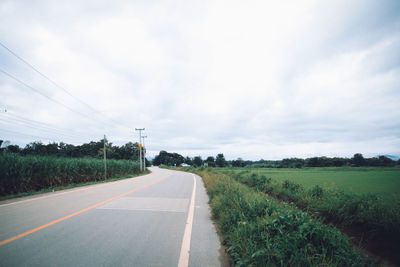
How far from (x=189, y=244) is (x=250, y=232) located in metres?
1.13

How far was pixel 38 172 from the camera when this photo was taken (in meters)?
9.91

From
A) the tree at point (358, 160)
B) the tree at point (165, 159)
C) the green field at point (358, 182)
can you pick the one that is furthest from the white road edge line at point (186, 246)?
the tree at point (165, 159)

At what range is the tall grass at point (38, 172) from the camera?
8.16 metres

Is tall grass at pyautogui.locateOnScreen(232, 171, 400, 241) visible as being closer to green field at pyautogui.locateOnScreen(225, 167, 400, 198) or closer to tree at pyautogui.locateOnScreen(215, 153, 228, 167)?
green field at pyautogui.locateOnScreen(225, 167, 400, 198)

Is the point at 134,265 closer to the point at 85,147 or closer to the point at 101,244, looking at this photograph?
the point at 101,244

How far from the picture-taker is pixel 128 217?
439 centimetres

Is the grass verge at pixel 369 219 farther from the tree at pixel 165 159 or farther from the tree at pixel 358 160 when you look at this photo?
the tree at pixel 165 159

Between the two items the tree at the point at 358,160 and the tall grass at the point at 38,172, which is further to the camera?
the tree at the point at 358,160

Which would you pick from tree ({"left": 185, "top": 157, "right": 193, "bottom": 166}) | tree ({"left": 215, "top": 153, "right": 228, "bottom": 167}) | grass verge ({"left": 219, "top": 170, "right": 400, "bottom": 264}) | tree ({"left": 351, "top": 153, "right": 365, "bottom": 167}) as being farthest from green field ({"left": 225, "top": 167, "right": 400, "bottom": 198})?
tree ({"left": 185, "top": 157, "right": 193, "bottom": 166})

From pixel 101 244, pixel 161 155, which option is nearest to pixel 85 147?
pixel 161 155

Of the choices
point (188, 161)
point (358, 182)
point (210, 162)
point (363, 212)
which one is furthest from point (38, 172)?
point (188, 161)

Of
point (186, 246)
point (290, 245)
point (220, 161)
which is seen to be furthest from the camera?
point (220, 161)

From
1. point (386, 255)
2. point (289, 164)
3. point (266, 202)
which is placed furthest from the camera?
point (289, 164)

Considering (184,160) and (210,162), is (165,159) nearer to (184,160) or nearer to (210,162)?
(184,160)
